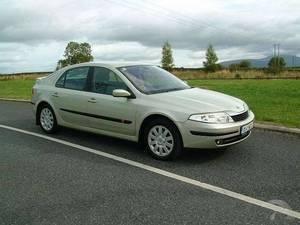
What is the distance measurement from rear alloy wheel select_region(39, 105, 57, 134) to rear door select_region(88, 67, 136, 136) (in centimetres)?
137

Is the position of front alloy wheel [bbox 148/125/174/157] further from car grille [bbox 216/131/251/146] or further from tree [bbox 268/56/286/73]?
tree [bbox 268/56/286/73]

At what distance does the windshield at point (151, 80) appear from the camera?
23.0ft

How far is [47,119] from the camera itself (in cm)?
872

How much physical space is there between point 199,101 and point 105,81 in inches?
74.4

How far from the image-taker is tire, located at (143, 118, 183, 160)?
20.6ft

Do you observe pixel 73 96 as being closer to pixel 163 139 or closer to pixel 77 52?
pixel 163 139

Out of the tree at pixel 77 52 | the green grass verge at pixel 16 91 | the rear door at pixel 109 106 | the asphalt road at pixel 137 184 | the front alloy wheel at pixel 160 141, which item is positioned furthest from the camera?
the tree at pixel 77 52

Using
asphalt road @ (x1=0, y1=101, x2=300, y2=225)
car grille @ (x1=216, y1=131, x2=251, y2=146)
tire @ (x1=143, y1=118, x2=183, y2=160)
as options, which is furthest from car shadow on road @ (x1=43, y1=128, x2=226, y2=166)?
car grille @ (x1=216, y1=131, x2=251, y2=146)

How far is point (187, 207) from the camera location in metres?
4.54

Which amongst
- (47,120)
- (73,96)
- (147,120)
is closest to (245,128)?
(147,120)

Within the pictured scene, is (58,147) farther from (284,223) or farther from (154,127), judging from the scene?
(284,223)

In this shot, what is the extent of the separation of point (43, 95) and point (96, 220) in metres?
4.98

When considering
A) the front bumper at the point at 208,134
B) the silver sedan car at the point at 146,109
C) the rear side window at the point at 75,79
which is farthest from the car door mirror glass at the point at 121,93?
the rear side window at the point at 75,79

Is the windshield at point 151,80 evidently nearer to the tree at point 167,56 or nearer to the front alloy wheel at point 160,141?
the front alloy wheel at point 160,141
